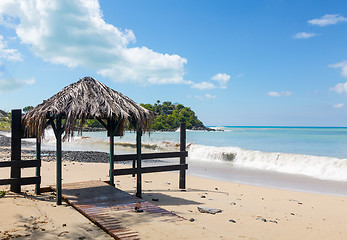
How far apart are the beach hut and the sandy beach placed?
3.92 feet

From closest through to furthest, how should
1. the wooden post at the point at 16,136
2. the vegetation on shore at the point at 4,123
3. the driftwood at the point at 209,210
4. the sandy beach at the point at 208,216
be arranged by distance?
the sandy beach at the point at 208,216, the driftwood at the point at 209,210, the wooden post at the point at 16,136, the vegetation on shore at the point at 4,123

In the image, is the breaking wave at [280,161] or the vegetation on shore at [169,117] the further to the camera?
the vegetation on shore at [169,117]

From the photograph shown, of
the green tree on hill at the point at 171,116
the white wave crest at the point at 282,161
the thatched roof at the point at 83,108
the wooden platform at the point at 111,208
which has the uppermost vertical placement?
the green tree on hill at the point at 171,116

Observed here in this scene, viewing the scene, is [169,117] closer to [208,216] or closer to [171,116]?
[171,116]

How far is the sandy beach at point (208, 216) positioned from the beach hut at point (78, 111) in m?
1.20

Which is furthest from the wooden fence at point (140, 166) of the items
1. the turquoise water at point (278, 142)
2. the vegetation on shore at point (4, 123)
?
the vegetation on shore at point (4, 123)

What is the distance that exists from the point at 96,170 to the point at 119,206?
8255 mm

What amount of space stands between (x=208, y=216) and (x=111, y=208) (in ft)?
7.49

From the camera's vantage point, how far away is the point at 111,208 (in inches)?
254

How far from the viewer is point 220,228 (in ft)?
19.2

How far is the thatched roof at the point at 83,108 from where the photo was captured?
711 cm

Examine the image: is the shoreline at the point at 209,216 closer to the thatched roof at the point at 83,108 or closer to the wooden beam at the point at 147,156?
the wooden beam at the point at 147,156

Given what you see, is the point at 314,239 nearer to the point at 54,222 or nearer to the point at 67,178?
the point at 54,222

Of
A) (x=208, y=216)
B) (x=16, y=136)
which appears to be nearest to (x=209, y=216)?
(x=208, y=216)
